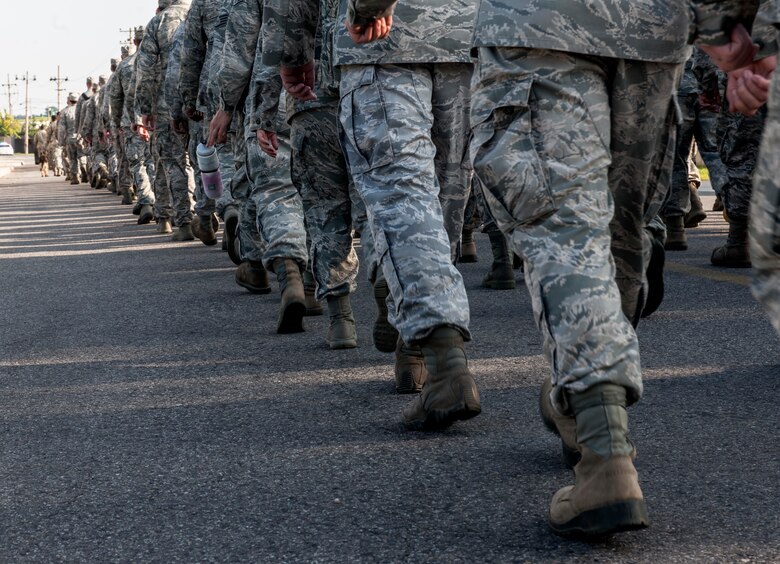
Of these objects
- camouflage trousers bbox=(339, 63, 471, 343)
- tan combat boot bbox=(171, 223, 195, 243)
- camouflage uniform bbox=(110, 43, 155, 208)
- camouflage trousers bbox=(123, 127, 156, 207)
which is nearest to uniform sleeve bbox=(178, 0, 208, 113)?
tan combat boot bbox=(171, 223, 195, 243)

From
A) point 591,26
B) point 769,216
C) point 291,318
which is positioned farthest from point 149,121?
point 769,216

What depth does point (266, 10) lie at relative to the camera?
4633mm

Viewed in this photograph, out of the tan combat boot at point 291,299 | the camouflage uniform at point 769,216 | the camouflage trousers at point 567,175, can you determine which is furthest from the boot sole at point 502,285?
the camouflage uniform at point 769,216

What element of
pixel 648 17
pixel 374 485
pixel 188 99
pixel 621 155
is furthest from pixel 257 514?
pixel 188 99

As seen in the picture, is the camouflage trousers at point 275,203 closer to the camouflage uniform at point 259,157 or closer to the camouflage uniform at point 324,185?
the camouflage uniform at point 259,157

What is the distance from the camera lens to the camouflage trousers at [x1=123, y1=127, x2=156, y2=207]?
54.2 ft

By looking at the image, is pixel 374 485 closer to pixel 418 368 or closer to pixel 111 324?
pixel 418 368

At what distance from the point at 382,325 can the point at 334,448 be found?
1.23 metres

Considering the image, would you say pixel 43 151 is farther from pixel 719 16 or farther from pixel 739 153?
pixel 719 16

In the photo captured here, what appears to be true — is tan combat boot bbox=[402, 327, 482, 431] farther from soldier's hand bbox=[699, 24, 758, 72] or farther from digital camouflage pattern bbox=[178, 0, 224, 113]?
digital camouflage pattern bbox=[178, 0, 224, 113]

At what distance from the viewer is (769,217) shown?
6.80ft

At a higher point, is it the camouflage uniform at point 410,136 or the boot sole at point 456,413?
the camouflage uniform at point 410,136

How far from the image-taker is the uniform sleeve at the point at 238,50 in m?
5.98

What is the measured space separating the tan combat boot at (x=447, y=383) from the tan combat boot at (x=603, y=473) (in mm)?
903
